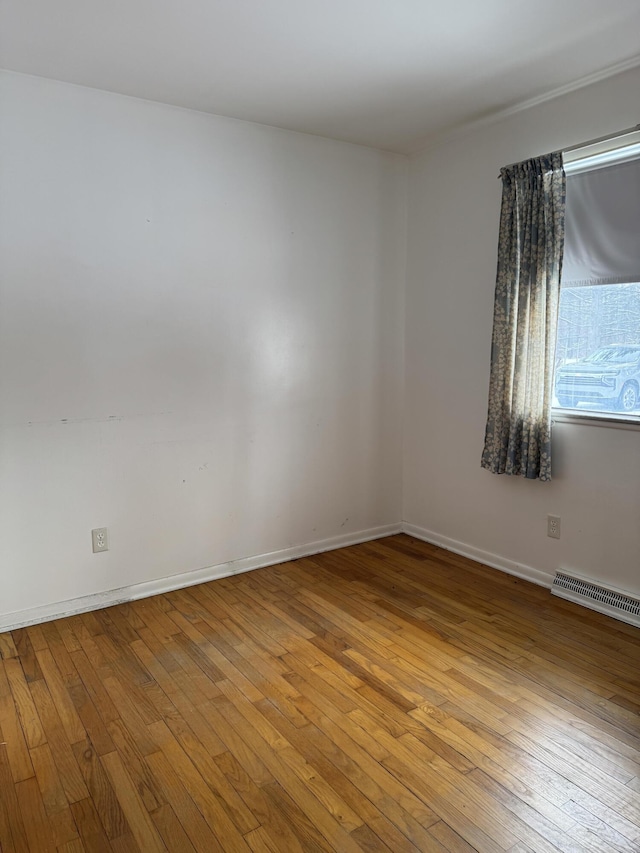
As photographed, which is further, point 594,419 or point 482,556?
point 482,556

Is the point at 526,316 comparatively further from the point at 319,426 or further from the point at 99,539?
the point at 99,539

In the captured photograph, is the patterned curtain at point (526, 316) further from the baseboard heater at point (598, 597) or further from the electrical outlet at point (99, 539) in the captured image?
the electrical outlet at point (99, 539)

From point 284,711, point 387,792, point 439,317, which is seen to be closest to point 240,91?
point 439,317

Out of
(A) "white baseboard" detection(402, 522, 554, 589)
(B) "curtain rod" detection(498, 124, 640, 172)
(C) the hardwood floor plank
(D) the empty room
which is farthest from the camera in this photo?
(A) "white baseboard" detection(402, 522, 554, 589)

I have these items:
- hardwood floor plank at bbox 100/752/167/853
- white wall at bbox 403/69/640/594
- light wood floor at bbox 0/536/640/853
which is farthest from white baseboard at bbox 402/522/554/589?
hardwood floor plank at bbox 100/752/167/853

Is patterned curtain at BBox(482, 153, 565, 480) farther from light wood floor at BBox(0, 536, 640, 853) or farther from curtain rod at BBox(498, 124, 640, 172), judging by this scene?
light wood floor at BBox(0, 536, 640, 853)

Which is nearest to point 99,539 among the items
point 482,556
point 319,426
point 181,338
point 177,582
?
point 177,582

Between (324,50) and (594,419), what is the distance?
7.09 ft

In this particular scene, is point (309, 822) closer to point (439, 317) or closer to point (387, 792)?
point (387, 792)

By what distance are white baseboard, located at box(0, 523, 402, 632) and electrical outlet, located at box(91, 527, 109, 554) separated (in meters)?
0.24

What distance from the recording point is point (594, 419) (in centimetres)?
314

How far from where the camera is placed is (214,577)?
11.9ft

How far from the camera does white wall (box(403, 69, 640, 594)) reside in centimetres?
308

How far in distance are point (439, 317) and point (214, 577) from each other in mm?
2172
